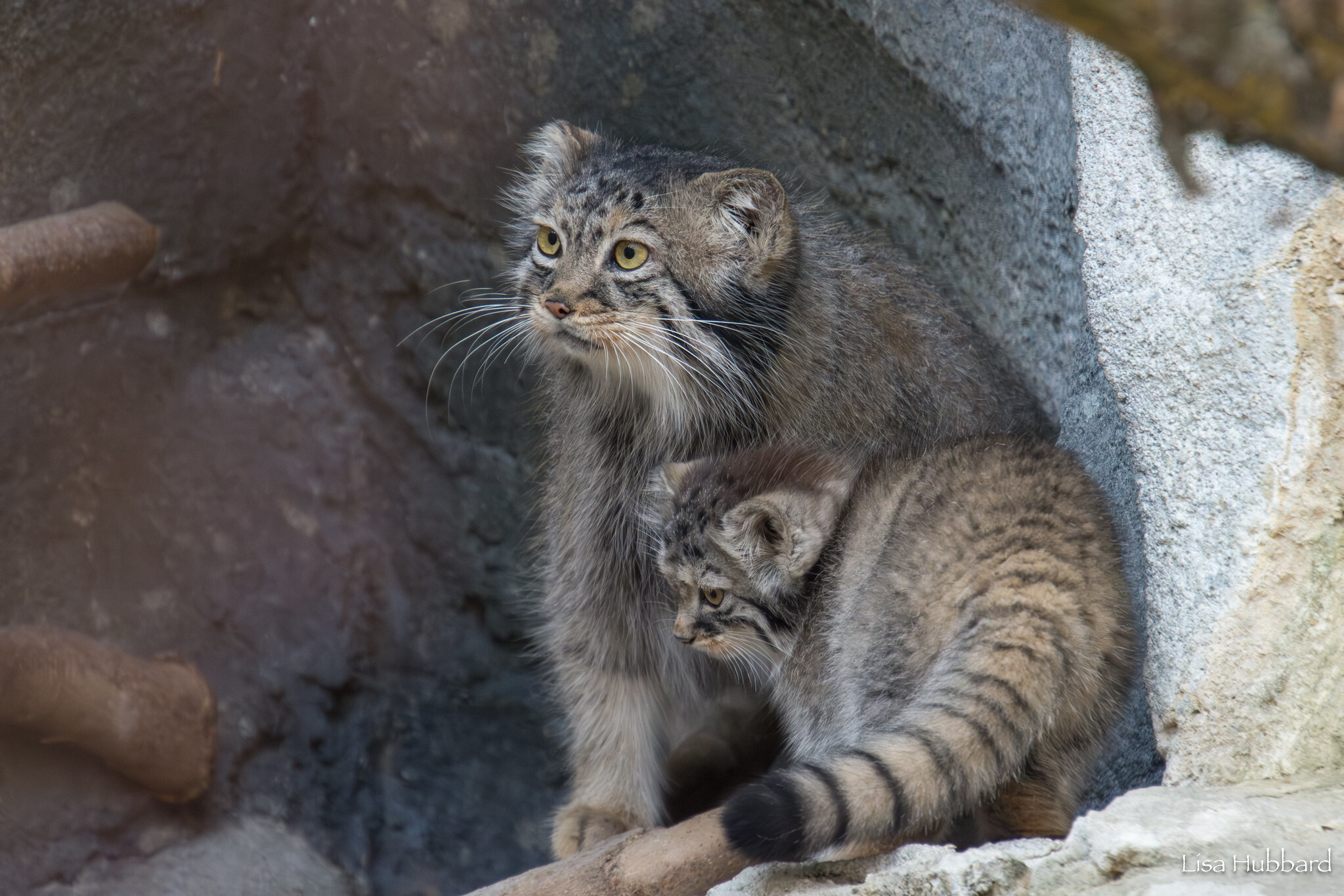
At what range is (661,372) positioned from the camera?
10.2 feet

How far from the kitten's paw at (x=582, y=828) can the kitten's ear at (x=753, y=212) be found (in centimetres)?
153

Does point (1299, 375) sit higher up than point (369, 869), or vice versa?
point (1299, 375)

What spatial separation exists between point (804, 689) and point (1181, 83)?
2.06 m

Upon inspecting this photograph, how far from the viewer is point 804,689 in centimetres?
266

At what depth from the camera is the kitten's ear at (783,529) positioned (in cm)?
266

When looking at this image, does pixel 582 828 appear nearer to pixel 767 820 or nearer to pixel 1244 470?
pixel 767 820

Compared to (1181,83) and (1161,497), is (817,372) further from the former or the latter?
(1181,83)

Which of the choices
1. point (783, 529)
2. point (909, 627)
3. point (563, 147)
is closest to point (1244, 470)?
point (909, 627)

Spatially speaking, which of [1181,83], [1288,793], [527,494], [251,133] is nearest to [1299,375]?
[1288,793]

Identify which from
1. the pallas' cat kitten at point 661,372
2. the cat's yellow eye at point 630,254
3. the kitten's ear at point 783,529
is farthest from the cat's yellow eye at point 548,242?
the kitten's ear at point 783,529

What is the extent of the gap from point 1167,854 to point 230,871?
3004 mm

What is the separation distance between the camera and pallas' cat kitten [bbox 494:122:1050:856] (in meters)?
3.04
